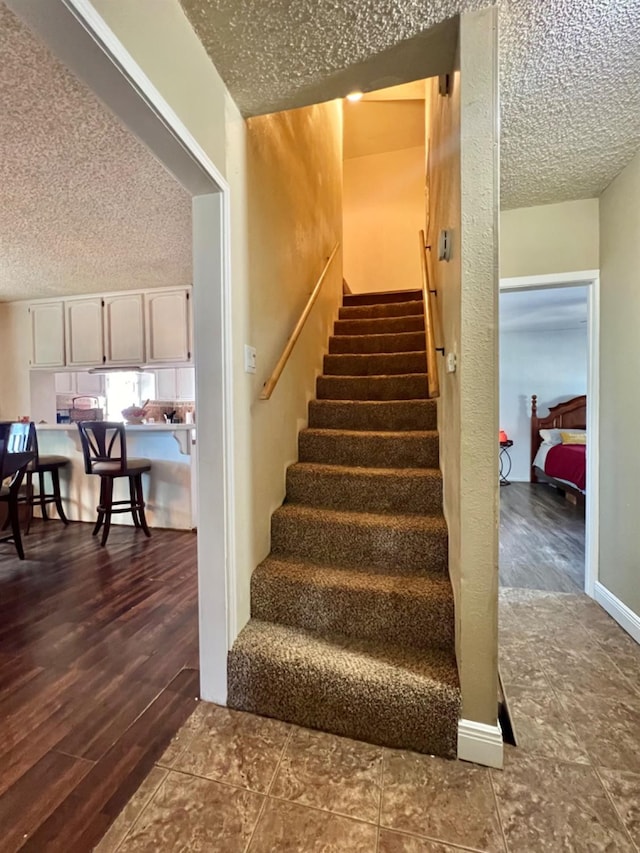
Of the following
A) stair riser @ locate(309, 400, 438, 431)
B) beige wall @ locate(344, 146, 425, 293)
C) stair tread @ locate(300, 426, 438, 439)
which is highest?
beige wall @ locate(344, 146, 425, 293)

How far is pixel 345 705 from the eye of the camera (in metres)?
1.34

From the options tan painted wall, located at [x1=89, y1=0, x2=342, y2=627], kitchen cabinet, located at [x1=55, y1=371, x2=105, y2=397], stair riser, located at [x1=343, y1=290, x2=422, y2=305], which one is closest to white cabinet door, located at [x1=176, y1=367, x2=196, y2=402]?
kitchen cabinet, located at [x1=55, y1=371, x2=105, y2=397]

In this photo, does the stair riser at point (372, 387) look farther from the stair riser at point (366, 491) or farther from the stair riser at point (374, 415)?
the stair riser at point (366, 491)

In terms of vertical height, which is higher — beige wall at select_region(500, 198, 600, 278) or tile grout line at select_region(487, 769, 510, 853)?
beige wall at select_region(500, 198, 600, 278)

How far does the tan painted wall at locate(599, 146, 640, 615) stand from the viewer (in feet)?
6.37

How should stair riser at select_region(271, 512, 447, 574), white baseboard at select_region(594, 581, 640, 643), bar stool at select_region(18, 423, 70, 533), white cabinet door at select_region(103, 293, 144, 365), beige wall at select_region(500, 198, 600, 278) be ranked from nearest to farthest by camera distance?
stair riser at select_region(271, 512, 447, 574)
white baseboard at select_region(594, 581, 640, 643)
beige wall at select_region(500, 198, 600, 278)
bar stool at select_region(18, 423, 70, 533)
white cabinet door at select_region(103, 293, 144, 365)

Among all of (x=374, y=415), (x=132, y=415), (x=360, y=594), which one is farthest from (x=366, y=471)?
(x=132, y=415)

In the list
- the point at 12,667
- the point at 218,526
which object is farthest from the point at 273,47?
the point at 12,667

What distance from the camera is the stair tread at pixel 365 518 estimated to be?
1769 millimetres

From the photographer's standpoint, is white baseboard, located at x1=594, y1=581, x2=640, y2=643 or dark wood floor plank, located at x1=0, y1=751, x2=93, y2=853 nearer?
dark wood floor plank, located at x1=0, y1=751, x2=93, y2=853

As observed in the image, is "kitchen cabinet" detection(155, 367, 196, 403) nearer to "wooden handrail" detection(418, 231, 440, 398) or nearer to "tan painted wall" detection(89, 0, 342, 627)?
"tan painted wall" detection(89, 0, 342, 627)

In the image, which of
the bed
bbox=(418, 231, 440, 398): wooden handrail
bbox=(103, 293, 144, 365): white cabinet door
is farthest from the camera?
the bed

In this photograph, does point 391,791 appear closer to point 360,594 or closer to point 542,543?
point 360,594

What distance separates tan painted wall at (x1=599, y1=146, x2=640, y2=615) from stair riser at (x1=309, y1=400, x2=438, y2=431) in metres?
0.99
